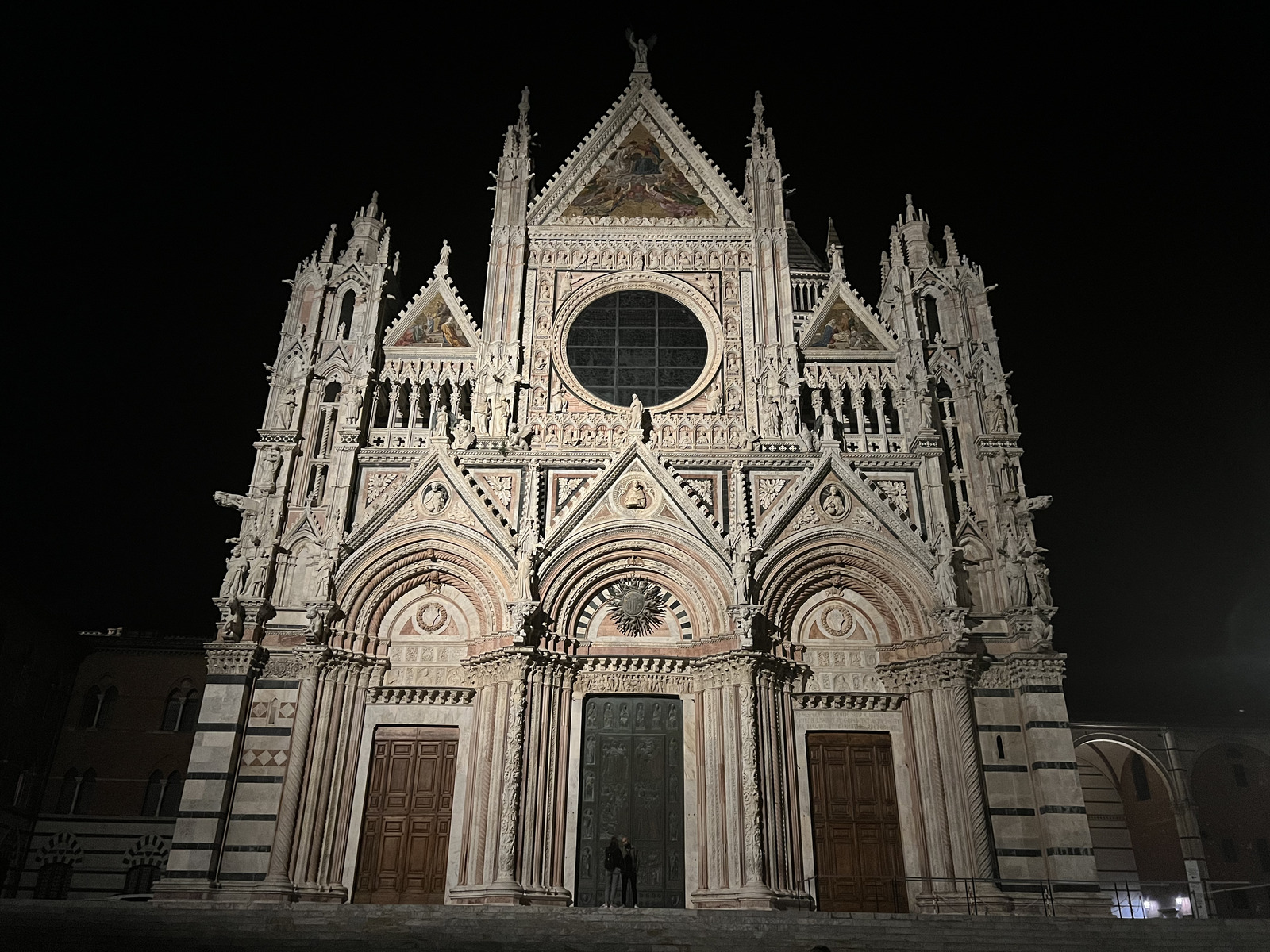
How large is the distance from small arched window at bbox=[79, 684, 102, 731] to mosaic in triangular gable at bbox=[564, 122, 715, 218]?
68.5ft

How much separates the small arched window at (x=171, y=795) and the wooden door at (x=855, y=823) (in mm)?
20308

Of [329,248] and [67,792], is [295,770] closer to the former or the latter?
[329,248]

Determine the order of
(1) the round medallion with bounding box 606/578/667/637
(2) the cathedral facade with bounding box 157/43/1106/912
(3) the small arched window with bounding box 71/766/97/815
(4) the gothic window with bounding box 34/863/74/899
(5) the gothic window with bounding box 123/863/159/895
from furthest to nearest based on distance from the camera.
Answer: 1. (3) the small arched window with bounding box 71/766/97/815
2. (4) the gothic window with bounding box 34/863/74/899
3. (5) the gothic window with bounding box 123/863/159/895
4. (1) the round medallion with bounding box 606/578/667/637
5. (2) the cathedral facade with bounding box 157/43/1106/912

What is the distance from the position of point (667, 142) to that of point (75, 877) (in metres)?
26.6

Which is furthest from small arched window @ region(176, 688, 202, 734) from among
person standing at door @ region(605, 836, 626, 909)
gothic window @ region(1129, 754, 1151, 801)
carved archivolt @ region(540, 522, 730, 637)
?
gothic window @ region(1129, 754, 1151, 801)

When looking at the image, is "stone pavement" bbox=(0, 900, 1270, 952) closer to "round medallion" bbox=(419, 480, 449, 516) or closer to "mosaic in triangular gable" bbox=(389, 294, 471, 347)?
"round medallion" bbox=(419, 480, 449, 516)

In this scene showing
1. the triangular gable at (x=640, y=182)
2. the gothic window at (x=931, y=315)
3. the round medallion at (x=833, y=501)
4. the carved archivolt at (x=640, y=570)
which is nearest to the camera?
the carved archivolt at (x=640, y=570)

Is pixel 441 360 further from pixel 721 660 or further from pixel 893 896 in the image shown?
pixel 893 896

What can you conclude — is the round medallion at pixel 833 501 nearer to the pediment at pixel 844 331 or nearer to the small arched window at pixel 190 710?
the pediment at pixel 844 331

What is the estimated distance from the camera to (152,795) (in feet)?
88.5

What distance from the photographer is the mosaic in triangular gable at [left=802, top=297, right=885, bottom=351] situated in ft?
67.0

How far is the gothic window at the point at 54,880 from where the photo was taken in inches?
1030

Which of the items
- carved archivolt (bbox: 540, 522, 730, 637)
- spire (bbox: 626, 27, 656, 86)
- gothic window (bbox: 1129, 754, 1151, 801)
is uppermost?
spire (bbox: 626, 27, 656, 86)

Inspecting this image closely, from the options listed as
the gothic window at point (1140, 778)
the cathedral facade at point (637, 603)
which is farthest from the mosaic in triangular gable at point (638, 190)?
the gothic window at point (1140, 778)
